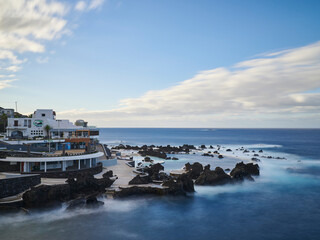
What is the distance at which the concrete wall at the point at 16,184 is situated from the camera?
31353 millimetres

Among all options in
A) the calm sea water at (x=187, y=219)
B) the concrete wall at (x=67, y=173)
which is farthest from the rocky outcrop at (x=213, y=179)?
the concrete wall at (x=67, y=173)

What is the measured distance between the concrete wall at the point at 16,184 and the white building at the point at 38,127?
72.4 ft

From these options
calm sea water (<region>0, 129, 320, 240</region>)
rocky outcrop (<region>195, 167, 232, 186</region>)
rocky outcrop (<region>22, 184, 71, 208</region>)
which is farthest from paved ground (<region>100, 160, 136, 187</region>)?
rocky outcrop (<region>195, 167, 232, 186</region>)

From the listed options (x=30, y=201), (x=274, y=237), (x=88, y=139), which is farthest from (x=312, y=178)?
(x=30, y=201)

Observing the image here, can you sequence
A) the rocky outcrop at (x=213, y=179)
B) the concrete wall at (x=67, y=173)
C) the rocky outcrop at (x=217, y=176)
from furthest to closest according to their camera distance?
the rocky outcrop at (x=217, y=176)
the rocky outcrop at (x=213, y=179)
the concrete wall at (x=67, y=173)

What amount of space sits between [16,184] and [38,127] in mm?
26094

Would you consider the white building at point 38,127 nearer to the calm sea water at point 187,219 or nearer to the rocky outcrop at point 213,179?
the calm sea water at point 187,219

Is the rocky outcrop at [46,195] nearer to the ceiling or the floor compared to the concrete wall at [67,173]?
nearer to the floor

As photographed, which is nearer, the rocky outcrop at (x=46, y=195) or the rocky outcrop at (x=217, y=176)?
the rocky outcrop at (x=46, y=195)

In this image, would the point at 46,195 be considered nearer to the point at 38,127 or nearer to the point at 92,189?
the point at 92,189

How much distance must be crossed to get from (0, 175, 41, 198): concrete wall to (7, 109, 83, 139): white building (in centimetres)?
2207

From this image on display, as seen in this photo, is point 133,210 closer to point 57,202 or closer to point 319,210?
point 57,202

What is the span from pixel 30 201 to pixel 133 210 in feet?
40.9

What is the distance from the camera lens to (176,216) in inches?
1240
